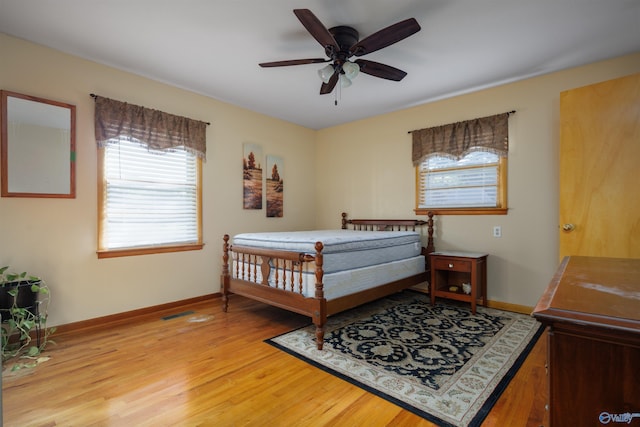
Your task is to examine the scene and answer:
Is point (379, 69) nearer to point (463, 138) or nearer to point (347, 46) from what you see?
point (347, 46)

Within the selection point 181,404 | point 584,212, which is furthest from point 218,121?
point 584,212

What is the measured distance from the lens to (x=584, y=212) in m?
2.78

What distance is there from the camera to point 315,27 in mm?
1995

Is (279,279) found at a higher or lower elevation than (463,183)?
lower

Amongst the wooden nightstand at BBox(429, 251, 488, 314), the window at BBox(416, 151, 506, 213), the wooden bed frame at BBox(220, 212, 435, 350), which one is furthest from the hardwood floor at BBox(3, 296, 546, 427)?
the window at BBox(416, 151, 506, 213)

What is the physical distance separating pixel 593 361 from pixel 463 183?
3.43 meters

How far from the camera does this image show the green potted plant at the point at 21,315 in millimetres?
2387

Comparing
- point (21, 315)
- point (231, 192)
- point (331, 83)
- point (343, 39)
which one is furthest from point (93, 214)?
point (343, 39)

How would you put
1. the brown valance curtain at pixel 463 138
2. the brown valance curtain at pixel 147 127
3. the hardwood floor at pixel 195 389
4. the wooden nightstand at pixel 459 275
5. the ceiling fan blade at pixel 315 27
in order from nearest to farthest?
the hardwood floor at pixel 195 389 → the ceiling fan blade at pixel 315 27 → the brown valance curtain at pixel 147 127 → the wooden nightstand at pixel 459 275 → the brown valance curtain at pixel 463 138

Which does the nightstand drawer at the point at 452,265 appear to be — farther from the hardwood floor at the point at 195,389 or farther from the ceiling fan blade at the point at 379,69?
the ceiling fan blade at the point at 379,69

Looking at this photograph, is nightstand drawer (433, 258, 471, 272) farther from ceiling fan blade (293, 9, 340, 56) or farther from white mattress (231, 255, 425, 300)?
ceiling fan blade (293, 9, 340, 56)

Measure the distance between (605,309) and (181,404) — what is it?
6.77ft

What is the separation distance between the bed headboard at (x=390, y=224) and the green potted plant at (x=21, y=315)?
12.1ft

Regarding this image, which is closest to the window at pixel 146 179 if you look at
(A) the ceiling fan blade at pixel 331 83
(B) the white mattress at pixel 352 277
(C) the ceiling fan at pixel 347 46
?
(B) the white mattress at pixel 352 277
